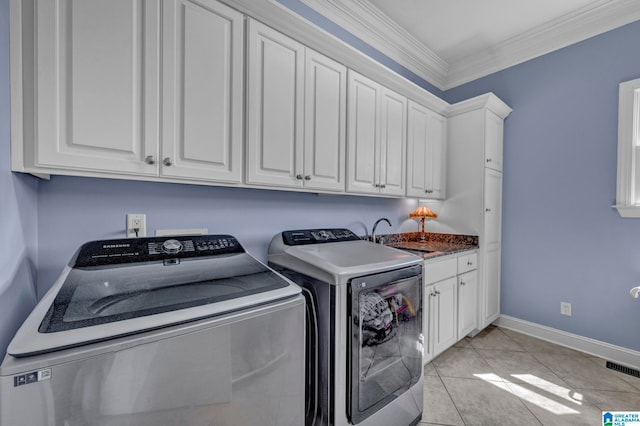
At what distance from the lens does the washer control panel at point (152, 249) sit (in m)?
1.09

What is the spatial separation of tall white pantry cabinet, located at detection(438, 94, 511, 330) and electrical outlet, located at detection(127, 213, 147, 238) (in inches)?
107

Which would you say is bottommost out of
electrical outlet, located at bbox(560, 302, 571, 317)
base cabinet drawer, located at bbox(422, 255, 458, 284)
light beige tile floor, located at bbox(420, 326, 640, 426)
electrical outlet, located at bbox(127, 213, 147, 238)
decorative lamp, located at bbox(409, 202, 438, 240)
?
light beige tile floor, located at bbox(420, 326, 640, 426)

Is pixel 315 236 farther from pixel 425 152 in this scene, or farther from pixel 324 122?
A: pixel 425 152

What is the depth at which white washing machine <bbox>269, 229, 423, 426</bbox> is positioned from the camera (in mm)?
1223

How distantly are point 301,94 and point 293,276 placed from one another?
3.60 ft

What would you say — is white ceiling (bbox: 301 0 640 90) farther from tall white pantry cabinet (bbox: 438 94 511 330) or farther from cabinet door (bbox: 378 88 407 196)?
cabinet door (bbox: 378 88 407 196)

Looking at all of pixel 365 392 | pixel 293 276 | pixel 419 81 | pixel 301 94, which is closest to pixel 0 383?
pixel 293 276

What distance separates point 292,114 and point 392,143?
3.32 ft

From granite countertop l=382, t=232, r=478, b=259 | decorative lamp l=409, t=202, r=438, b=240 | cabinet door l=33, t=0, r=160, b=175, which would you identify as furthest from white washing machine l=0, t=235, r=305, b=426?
decorative lamp l=409, t=202, r=438, b=240

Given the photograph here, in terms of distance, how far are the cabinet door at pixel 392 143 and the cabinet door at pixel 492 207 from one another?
95cm

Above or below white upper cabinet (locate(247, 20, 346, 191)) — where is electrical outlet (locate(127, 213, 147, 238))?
below

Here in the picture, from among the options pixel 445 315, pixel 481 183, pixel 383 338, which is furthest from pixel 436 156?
pixel 383 338

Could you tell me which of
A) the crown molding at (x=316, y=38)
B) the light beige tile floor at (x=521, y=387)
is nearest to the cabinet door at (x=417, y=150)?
the crown molding at (x=316, y=38)

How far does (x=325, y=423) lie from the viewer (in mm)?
1233
